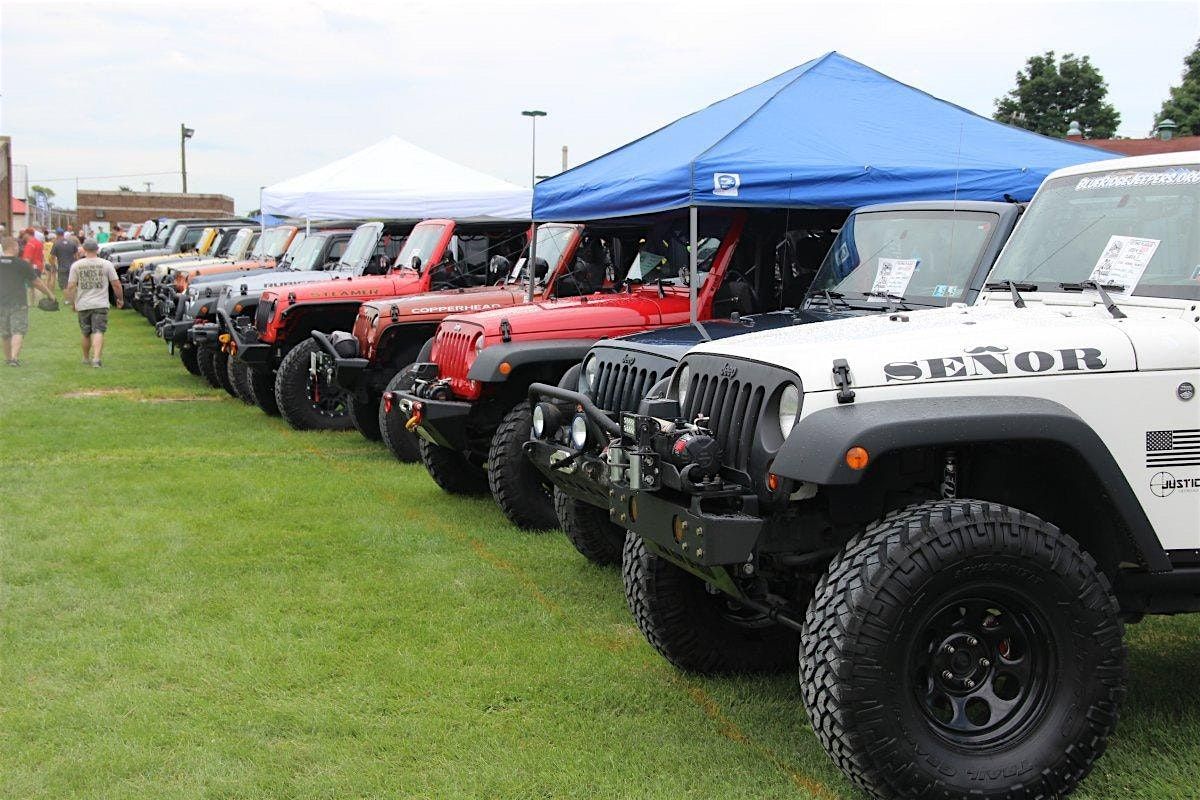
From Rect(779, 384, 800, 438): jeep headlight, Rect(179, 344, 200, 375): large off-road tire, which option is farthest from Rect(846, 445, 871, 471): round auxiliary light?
Rect(179, 344, 200, 375): large off-road tire

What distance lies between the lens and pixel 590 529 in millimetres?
6117

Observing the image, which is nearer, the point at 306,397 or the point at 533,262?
the point at 533,262

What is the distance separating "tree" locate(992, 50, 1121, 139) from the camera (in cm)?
4009

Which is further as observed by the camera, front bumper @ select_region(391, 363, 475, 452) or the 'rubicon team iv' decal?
front bumper @ select_region(391, 363, 475, 452)

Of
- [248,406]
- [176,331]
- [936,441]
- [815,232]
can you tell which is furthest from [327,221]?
[936,441]

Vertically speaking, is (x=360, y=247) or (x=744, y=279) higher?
(x=360, y=247)

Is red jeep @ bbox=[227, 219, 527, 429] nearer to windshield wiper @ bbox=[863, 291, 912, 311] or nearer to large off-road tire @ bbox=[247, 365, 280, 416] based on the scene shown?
large off-road tire @ bbox=[247, 365, 280, 416]

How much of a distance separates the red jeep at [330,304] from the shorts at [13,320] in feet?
19.9

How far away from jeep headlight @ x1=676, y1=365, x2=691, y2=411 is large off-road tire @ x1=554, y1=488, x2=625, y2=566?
1.66 metres

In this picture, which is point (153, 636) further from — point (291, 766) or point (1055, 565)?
point (1055, 565)

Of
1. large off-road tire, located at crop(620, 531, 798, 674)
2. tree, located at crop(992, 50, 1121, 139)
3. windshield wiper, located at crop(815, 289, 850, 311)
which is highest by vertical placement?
tree, located at crop(992, 50, 1121, 139)

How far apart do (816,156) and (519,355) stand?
2.43 meters

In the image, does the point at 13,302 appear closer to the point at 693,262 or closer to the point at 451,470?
the point at 451,470

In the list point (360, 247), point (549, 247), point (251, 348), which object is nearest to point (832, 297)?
point (549, 247)
